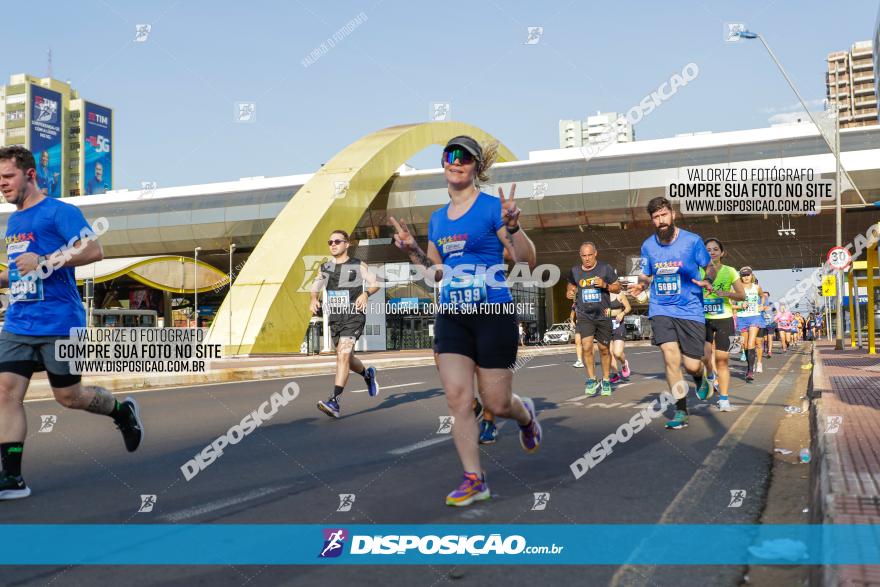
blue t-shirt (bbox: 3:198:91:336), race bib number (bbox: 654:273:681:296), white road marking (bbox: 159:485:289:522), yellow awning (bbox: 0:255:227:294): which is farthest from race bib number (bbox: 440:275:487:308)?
yellow awning (bbox: 0:255:227:294)

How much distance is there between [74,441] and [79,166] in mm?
151615

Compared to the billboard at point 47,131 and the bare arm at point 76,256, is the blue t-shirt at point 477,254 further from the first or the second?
the billboard at point 47,131

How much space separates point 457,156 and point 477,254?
580mm

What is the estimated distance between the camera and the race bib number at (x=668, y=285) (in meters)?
7.55

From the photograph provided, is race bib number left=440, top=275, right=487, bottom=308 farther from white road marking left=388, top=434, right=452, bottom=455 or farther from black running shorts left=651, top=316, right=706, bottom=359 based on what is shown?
black running shorts left=651, top=316, right=706, bottom=359

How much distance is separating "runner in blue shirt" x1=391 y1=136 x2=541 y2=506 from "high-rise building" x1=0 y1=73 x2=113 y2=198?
128101mm

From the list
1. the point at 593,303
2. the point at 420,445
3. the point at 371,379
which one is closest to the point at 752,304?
the point at 593,303

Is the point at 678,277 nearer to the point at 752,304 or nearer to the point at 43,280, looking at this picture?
the point at 43,280

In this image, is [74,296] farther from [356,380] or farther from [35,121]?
[35,121]

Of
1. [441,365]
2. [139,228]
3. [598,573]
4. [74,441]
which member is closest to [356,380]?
[74,441]

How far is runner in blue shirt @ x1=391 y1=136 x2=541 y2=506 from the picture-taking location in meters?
4.45

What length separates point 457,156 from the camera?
4.55 m

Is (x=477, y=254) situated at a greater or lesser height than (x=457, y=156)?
lesser

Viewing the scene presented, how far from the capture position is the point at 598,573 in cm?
313
